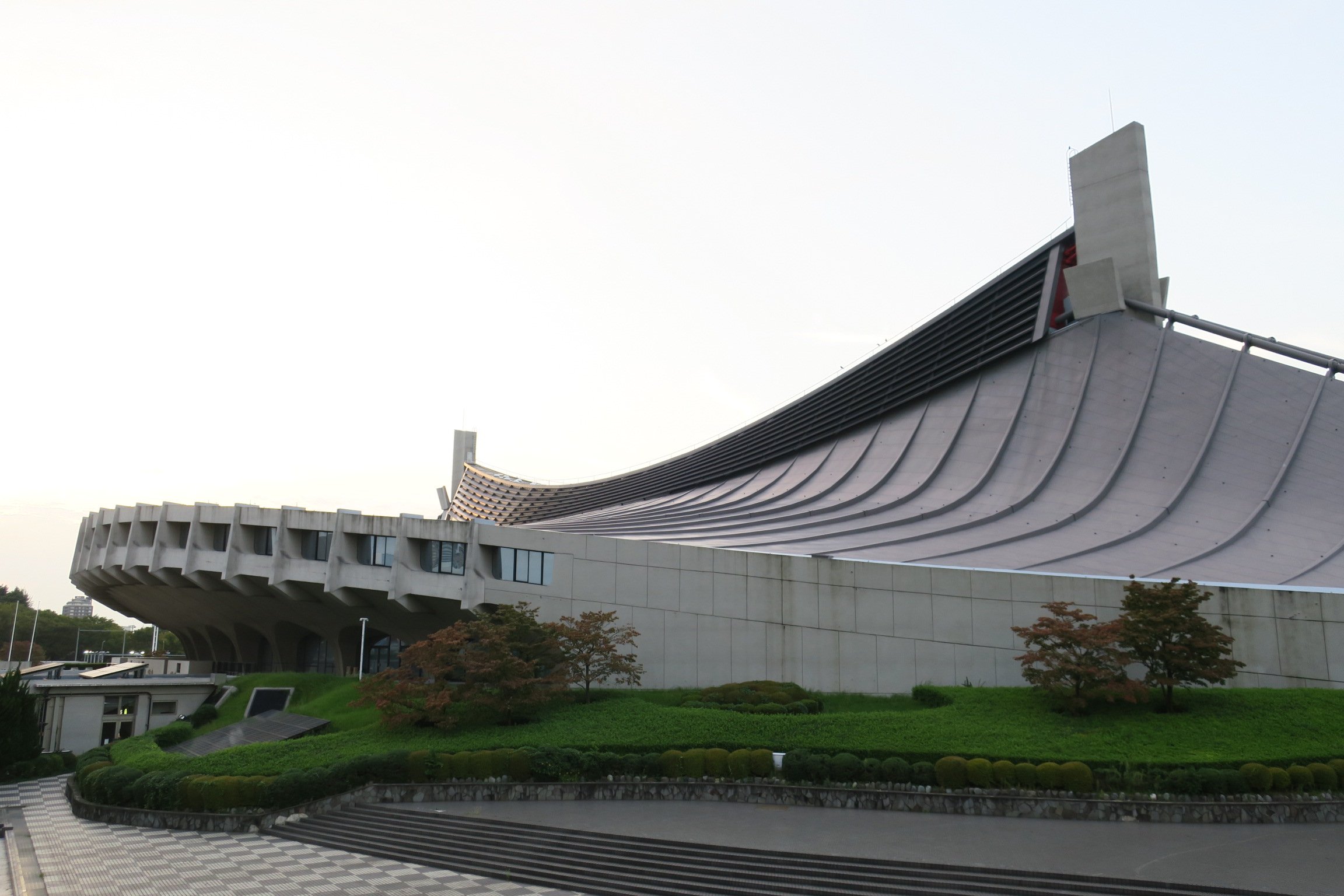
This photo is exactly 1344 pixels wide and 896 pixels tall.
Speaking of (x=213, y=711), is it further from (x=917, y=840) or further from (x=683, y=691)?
(x=917, y=840)

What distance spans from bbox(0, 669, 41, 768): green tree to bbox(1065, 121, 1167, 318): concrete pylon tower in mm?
33050

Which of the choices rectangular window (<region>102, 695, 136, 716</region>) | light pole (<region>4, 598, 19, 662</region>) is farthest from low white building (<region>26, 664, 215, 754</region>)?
light pole (<region>4, 598, 19, 662</region>)

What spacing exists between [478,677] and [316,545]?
1190 cm

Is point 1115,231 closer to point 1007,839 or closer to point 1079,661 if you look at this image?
point 1079,661

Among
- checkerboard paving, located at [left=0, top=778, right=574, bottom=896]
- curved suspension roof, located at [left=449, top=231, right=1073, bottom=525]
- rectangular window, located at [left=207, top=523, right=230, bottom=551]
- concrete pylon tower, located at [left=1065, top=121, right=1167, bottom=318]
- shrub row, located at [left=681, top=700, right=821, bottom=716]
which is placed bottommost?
checkerboard paving, located at [left=0, top=778, right=574, bottom=896]

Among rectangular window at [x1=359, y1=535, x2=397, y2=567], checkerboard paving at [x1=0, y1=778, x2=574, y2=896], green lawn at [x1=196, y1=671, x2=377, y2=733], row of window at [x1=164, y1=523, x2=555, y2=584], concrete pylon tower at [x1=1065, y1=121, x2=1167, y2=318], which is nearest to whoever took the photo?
checkerboard paving at [x1=0, y1=778, x2=574, y2=896]

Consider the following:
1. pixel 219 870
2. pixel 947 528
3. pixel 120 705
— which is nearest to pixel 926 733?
pixel 947 528

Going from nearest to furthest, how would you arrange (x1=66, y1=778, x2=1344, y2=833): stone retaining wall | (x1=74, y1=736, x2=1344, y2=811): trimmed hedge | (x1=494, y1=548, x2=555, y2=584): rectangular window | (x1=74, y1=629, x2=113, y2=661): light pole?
(x1=66, y1=778, x2=1344, y2=833): stone retaining wall
(x1=74, y1=736, x2=1344, y2=811): trimmed hedge
(x1=494, y1=548, x2=555, y2=584): rectangular window
(x1=74, y1=629, x2=113, y2=661): light pole

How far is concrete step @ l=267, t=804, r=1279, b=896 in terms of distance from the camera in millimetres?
11402

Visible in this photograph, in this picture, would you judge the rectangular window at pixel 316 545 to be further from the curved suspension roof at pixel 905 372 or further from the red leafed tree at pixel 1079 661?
the red leafed tree at pixel 1079 661

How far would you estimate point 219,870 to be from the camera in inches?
575

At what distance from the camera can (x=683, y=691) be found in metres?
22.8

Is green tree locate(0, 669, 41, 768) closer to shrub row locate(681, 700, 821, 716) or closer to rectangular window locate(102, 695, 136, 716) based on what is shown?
rectangular window locate(102, 695, 136, 716)

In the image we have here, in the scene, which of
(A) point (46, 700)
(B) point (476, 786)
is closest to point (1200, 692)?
(B) point (476, 786)
